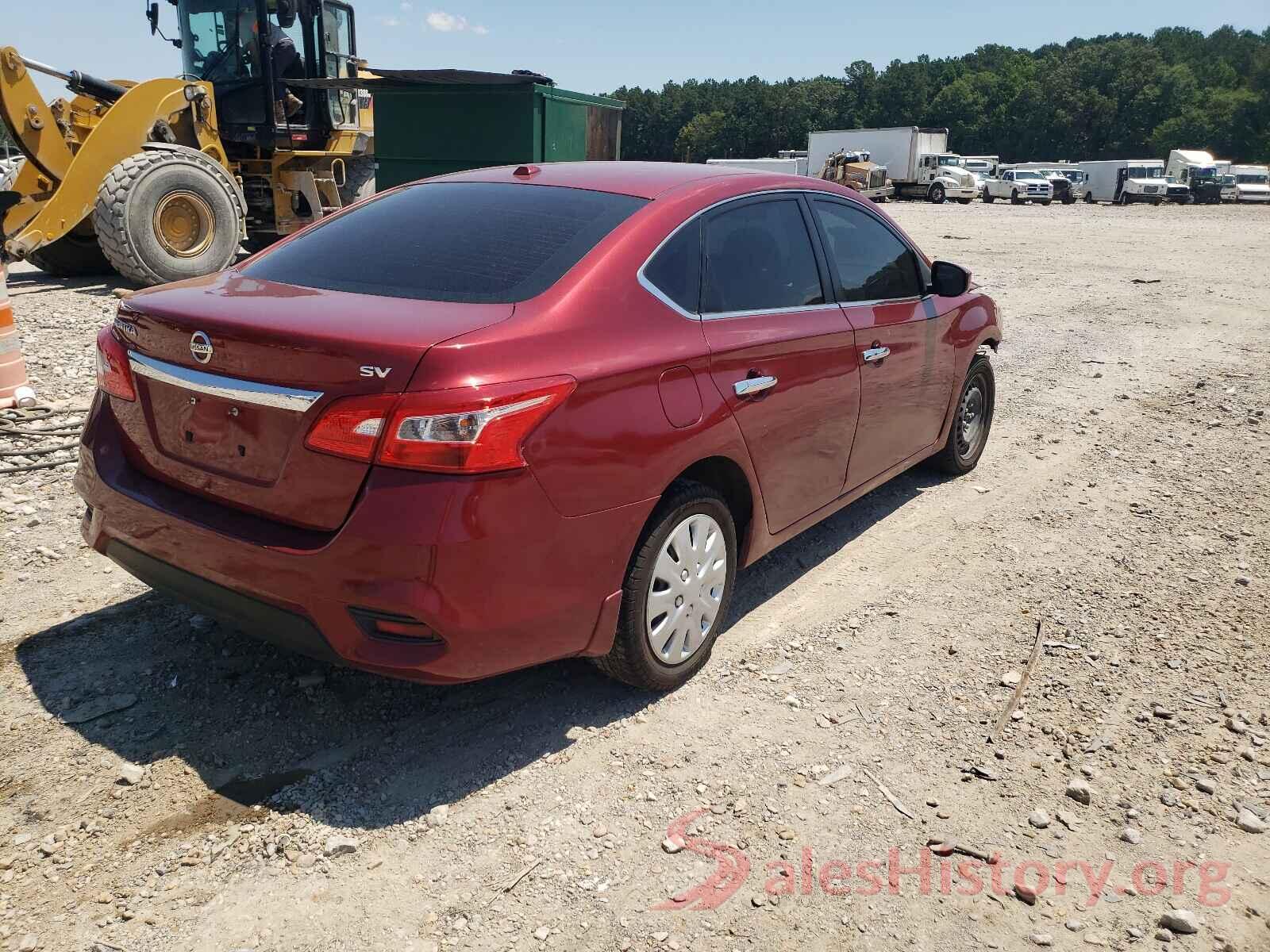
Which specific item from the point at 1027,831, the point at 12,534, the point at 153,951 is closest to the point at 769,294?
the point at 1027,831

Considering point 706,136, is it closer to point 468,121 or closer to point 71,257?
point 468,121

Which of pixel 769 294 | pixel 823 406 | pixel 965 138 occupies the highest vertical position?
pixel 965 138

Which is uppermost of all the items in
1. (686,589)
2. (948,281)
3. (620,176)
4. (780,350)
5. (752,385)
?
(620,176)

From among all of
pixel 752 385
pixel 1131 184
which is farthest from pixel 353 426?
pixel 1131 184

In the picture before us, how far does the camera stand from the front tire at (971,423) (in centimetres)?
568

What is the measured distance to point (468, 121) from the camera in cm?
1148

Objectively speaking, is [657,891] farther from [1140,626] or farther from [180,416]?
[1140,626]

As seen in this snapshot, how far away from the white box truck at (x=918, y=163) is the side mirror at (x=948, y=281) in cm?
4469

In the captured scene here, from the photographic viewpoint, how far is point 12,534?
180 inches

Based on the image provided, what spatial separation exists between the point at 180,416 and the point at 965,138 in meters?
123

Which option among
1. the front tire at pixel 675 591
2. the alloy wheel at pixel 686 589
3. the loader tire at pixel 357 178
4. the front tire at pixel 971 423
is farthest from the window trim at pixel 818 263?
the loader tire at pixel 357 178

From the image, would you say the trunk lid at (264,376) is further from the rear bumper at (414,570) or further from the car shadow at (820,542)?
the car shadow at (820,542)

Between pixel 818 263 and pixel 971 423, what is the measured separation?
7.48 feet

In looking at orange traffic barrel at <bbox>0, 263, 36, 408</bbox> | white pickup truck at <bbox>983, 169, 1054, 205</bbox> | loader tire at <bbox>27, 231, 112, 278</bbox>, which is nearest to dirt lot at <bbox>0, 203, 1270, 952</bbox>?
orange traffic barrel at <bbox>0, 263, 36, 408</bbox>
